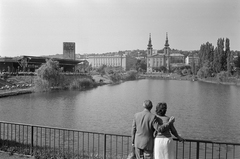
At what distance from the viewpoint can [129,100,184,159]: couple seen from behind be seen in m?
5.33

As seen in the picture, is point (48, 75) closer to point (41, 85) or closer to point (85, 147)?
point (41, 85)

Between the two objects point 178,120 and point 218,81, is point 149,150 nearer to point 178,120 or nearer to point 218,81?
point 178,120

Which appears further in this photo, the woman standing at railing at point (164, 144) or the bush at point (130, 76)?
the bush at point (130, 76)

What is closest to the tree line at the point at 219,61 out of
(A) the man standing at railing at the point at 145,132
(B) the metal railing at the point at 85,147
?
(B) the metal railing at the point at 85,147

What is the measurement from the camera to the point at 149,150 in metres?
5.70

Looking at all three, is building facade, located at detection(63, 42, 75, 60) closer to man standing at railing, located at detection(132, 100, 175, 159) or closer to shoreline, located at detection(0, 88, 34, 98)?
shoreline, located at detection(0, 88, 34, 98)

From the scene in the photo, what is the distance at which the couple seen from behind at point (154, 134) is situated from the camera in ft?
17.5

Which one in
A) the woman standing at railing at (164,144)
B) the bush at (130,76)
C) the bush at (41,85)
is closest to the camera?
the woman standing at railing at (164,144)

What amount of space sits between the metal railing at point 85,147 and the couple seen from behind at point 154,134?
97cm

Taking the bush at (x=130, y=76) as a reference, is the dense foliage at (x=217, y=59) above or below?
above

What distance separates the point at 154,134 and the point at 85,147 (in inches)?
349

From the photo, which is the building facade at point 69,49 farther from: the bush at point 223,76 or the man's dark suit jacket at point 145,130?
the man's dark suit jacket at point 145,130

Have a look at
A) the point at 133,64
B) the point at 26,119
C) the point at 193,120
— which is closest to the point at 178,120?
the point at 193,120

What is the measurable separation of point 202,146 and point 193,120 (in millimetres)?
7923
